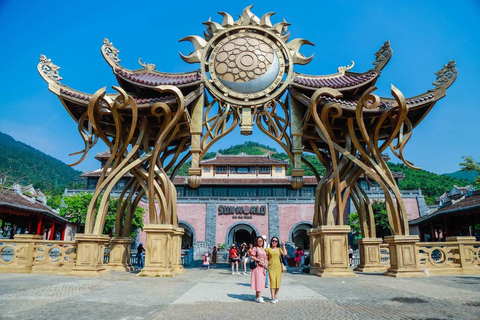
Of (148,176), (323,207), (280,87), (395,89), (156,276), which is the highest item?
(280,87)

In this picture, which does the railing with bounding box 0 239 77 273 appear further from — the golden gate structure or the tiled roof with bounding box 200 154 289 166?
the tiled roof with bounding box 200 154 289 166

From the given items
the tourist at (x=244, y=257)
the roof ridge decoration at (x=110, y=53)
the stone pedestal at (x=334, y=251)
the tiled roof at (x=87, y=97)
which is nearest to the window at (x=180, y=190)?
the tourist at (x=244, y=257)

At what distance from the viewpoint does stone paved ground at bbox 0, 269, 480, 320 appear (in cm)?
487

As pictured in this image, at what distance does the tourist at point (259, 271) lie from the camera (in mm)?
6141

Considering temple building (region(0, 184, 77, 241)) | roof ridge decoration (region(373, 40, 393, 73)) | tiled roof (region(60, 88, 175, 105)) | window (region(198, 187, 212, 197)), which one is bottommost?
temple building (region(0, 184, 77, 241))

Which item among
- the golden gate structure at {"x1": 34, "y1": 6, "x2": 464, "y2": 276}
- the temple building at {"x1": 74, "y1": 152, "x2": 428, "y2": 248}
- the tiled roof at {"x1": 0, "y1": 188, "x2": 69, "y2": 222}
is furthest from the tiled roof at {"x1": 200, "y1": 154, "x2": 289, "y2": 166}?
the golden gate structure at {"x1": 34, "y1": 6, "x2": 464, "y2": 276}

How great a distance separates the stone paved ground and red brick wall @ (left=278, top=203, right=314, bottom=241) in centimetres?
3022

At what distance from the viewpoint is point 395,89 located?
423 inches

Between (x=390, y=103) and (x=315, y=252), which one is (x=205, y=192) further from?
(x=390, y=103)

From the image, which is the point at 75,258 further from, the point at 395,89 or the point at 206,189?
the point at 206,189

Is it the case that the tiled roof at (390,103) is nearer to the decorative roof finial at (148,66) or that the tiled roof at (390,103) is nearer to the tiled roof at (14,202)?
the decorative roof finial at (148,66)

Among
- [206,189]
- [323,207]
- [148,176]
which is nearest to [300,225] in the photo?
[206,189]

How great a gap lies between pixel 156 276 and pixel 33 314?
604 cm

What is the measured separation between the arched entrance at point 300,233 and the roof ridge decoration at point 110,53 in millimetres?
29834
